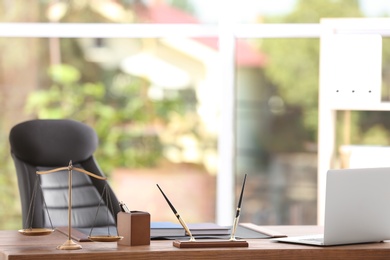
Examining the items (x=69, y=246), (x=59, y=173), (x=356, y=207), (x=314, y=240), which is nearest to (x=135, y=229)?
(x=69, y=246)

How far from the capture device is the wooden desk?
8.38 feet

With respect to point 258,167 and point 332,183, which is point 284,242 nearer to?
point 332,183

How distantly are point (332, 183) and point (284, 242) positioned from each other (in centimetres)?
31

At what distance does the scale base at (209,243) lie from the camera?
2686 millimetres

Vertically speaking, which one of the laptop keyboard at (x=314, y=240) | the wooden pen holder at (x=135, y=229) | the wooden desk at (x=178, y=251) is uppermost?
the wooden pen holder at (x=135, y=229)

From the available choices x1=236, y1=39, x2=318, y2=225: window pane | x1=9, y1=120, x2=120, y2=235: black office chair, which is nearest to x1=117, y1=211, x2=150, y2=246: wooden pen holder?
x1=9, y1=120, x2=120, y2=235: black office chair

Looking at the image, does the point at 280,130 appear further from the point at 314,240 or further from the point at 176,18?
the point at 314,240

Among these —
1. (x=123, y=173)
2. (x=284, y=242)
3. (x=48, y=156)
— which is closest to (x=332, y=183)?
(x=284, y=242)

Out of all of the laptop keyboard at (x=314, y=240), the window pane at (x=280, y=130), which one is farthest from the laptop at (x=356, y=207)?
the window pane at (x=280, y=130)

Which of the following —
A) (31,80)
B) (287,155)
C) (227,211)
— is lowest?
(227,211)

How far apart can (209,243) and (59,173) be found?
1655 millimetres

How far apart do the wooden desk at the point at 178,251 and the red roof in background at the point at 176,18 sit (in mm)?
2948

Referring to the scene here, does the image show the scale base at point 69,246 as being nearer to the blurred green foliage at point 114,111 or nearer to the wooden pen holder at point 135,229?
the wooden pen holder at point 135,229

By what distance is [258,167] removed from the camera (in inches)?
228
